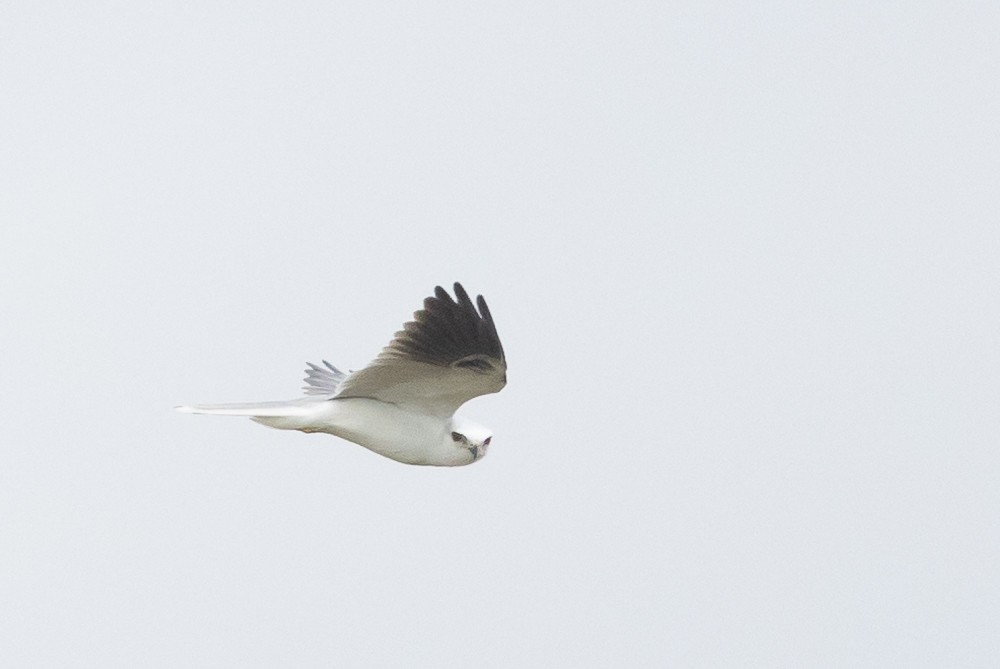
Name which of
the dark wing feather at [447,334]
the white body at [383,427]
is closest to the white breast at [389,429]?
the white body at [383,427]

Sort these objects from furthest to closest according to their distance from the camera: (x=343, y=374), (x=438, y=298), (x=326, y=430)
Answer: (x=343, y=374) < (x=326, y=430) < (x=438, y=298)

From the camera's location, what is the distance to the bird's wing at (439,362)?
11.7m

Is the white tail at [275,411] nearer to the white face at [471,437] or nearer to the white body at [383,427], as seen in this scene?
the white body at [383,427]

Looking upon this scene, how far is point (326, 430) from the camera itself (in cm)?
1241

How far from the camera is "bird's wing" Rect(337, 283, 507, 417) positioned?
1166 centimetres

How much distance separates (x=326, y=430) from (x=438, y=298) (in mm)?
1342

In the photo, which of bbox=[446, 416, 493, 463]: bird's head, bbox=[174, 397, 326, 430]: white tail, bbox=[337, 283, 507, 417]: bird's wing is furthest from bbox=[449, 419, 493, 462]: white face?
bbox=[174, 397, 326, 430]: white tail

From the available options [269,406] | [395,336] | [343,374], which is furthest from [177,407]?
[343,374]

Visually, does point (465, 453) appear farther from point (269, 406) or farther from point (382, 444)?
point (269, 406)

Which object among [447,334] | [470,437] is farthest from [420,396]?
[447,334]

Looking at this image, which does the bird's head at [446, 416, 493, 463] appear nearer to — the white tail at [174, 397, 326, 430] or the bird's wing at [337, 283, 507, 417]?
the bird's wing at [337, 283, 507, 417]

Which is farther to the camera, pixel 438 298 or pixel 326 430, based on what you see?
pixel 326 430

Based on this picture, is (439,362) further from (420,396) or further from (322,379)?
(322,379)

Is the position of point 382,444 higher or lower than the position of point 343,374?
lower
